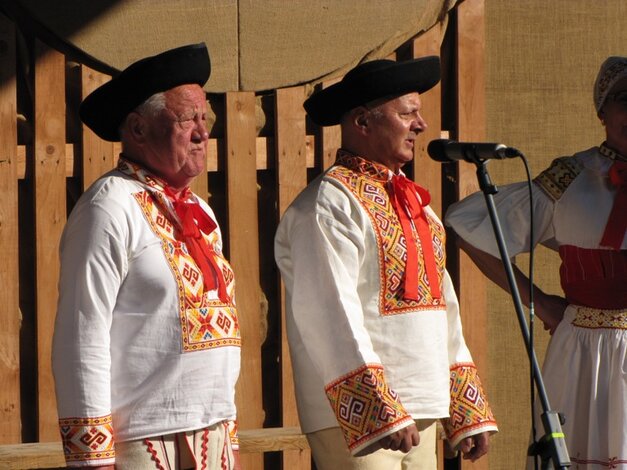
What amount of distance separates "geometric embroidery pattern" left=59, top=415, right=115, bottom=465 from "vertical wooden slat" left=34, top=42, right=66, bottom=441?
6.27ft

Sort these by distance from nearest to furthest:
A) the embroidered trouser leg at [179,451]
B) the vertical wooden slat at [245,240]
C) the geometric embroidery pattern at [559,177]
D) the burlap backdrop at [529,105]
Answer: the embroidered trouser leg at [179,451] → the geometric embroidery pattern at [559,177] → the vertical wooden slat at [245,240] → the burlap backdrop at [529,105]

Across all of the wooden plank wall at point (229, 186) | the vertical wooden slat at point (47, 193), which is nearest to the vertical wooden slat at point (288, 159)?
the wooden plank wall at point (229, 186)

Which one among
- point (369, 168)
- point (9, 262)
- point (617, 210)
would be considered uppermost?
point (369, 168)

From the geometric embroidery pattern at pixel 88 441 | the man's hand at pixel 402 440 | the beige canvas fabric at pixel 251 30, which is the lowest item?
the man's hand at pixel 402 440

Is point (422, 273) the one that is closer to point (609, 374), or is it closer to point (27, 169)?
point (609, 374)

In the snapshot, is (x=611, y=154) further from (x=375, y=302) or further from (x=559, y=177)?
(x=375, y=302)

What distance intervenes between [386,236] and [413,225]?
0.13 metres

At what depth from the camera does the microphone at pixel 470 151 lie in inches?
135

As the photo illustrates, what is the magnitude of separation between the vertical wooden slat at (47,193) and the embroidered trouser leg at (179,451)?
1.78m

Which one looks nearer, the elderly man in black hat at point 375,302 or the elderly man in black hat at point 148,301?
the elderly man in black hat at point 148,301

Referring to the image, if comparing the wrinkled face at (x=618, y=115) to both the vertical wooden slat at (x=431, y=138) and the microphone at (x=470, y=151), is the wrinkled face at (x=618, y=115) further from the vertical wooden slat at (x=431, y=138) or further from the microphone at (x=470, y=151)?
the vertical wooden slat at (x=431, y=138)

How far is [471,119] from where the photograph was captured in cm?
556

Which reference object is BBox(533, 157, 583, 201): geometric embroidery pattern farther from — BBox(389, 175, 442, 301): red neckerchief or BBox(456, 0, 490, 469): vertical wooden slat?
BBox(456, 0, 490, 469): vertical wooden slat

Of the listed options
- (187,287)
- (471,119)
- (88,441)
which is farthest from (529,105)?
(88,441)
